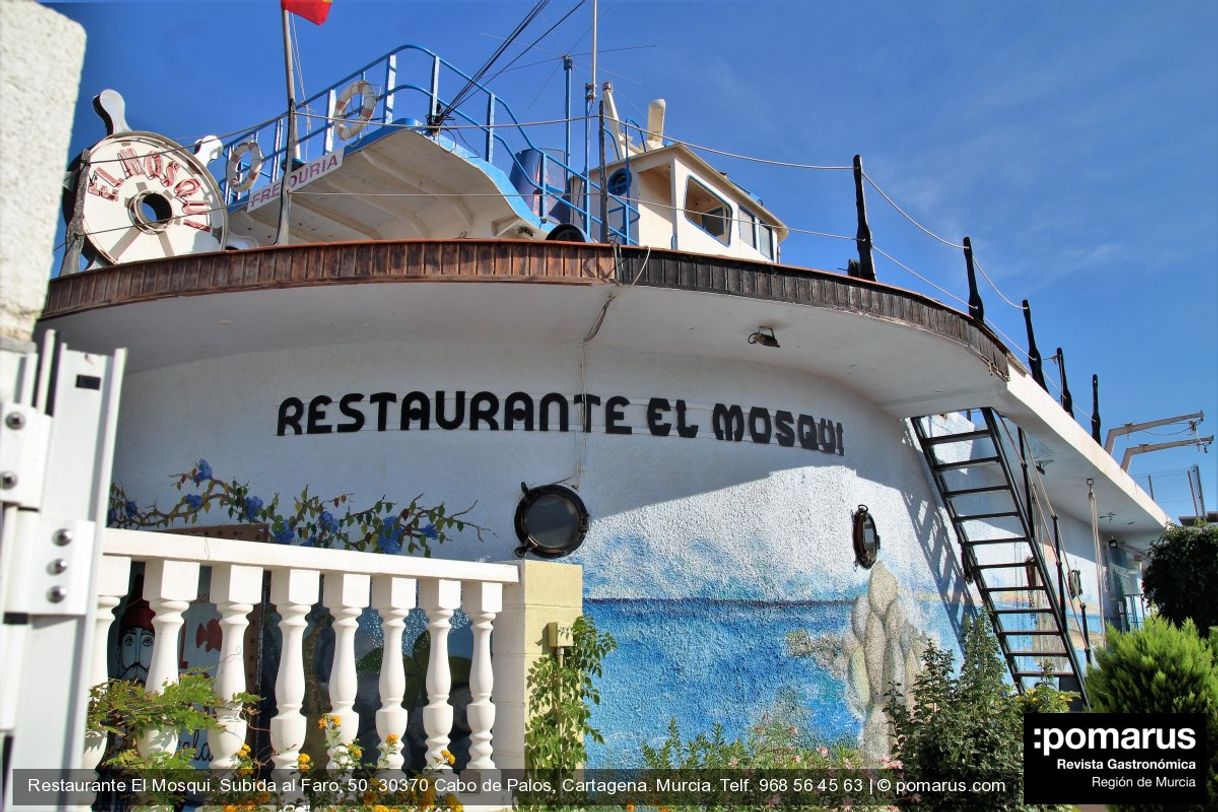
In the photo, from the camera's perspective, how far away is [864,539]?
8594 mm

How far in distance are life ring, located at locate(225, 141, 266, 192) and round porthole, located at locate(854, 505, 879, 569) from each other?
7471 millimetres

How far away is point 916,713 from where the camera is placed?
6281 millimetres

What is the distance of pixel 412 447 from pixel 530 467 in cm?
100

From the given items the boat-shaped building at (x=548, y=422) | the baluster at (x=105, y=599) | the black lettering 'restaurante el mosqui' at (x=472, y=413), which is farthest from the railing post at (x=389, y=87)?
the baluster at (x=105, y=599)

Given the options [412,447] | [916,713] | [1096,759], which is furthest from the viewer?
[412,447]

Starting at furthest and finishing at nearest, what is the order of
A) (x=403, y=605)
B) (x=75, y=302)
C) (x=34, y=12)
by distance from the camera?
(x=75, y=302)
(x=403, y=605)
(x=34, y=12)

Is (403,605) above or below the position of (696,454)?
below

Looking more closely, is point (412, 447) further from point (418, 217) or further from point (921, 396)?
point (921, 396)

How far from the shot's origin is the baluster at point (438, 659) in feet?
16.2

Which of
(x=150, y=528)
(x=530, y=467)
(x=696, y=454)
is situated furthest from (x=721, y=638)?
(x=150, y=528)

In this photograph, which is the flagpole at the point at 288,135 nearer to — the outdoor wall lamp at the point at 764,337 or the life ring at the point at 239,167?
the life ring at the point at 239,167

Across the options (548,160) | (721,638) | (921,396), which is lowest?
(721,638)

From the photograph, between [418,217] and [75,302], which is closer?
[75,302]

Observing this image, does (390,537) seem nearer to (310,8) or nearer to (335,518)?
(335,518)
